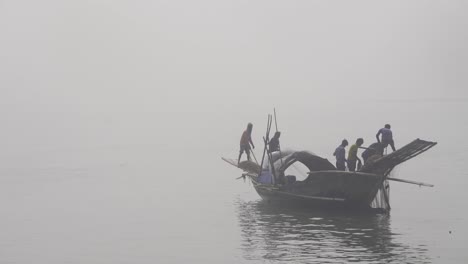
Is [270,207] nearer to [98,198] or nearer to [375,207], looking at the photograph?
[375,207]

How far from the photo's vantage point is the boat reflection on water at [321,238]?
2328 cm

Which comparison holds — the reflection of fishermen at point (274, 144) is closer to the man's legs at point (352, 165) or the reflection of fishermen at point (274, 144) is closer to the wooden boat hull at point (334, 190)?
the wooden boat hull at point (334, 190)

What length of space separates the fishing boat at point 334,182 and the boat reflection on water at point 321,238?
0.60 meters

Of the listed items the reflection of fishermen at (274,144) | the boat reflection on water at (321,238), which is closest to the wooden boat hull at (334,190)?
the boat reflection on water at (321,238)

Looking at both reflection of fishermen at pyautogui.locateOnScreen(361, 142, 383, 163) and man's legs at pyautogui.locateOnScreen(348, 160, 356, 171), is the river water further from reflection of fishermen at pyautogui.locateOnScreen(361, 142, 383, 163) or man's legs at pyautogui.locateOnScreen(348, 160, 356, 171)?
reflection of fishermen at pyautogui.locateOnScreen(361, 142, 383, 163)

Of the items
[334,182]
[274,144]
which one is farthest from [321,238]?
[274,144]

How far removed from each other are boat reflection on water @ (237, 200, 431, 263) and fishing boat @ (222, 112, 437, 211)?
1.96 feet

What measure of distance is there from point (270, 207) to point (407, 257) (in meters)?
10.2

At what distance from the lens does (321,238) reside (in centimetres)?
2583

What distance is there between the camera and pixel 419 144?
26000 millimetres

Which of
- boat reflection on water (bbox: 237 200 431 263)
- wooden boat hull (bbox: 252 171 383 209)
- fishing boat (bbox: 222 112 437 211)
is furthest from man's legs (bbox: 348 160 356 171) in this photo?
boat reflection on water (bbox: 237 200 431 263)

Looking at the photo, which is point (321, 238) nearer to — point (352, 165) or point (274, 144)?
point (352, 165)

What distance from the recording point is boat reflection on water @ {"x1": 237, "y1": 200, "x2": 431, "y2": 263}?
2328cm

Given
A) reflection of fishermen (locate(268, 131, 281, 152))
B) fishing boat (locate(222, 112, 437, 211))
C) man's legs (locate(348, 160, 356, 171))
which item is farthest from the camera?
reflection of fishermen (locate(268, 131, 281, 152))
